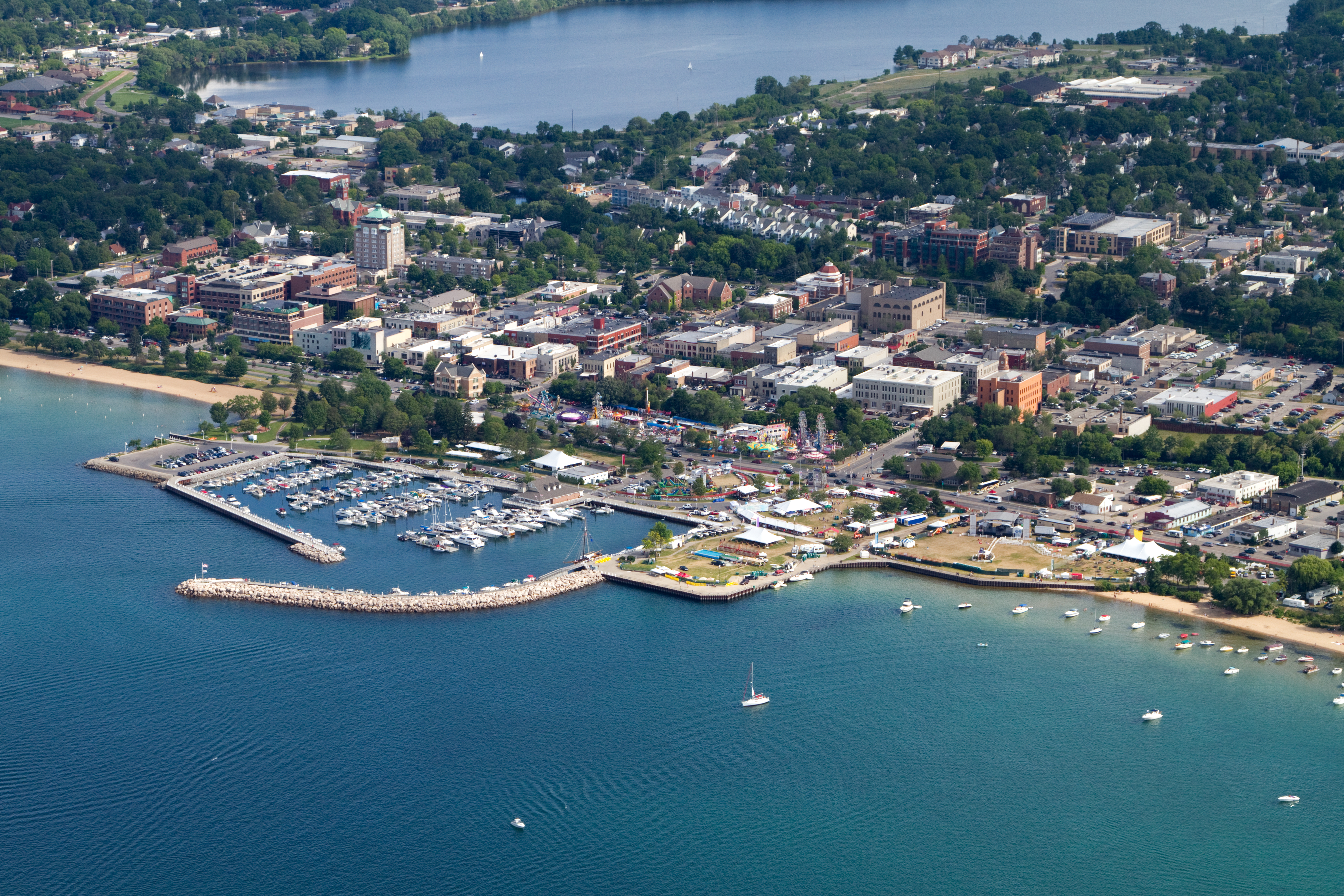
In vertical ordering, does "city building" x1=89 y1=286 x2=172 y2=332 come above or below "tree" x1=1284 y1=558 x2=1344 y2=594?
above

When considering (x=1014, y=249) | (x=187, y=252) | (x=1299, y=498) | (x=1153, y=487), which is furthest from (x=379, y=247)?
(x=1299, y=498)

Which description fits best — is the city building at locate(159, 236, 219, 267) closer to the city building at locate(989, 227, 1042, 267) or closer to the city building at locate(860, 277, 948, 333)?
the city building at locate(860, 277, 948, 333)

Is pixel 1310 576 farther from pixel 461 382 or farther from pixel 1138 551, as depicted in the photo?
pixel 461 382

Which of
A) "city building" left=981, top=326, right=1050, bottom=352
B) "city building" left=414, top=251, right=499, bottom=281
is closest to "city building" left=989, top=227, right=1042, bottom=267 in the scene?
"city building" left=981, top=326, right=1050, bottom=352

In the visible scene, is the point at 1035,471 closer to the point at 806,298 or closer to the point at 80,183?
the point at 806,298

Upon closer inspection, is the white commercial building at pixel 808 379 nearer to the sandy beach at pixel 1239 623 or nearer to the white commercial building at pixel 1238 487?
the white commercial building at pixel 1238 487

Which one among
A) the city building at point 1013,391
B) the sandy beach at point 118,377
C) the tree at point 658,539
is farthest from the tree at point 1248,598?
the sandy beach at point 118,377

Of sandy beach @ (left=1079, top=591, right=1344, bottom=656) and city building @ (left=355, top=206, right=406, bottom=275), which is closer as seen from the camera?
sandy beach @ (left=1079, top=591, right=1344, bottom=656)
